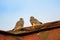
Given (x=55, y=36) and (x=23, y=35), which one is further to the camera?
(x=23, y=35)

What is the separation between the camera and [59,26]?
3.46 metres

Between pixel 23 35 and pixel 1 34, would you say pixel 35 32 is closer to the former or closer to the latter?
pixel 23 35

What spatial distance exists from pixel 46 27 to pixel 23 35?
1.48ft

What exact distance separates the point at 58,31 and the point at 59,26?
0.09 metres

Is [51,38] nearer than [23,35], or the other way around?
[51,38]

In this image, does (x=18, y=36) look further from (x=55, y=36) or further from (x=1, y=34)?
(x=55, y=36)

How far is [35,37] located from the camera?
354 cm

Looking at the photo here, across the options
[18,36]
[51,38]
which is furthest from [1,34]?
[51,38]

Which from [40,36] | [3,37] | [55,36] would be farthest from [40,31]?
[3,37]

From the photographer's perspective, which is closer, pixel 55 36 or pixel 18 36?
pixel 55 36

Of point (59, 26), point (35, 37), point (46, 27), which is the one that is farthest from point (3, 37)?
point (59, 26)

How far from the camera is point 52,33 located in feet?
11.3

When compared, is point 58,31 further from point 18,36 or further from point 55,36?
point 18,36

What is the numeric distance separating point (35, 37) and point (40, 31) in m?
0.14
